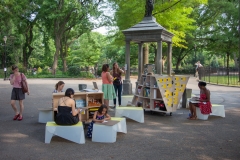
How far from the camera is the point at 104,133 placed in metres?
6.04

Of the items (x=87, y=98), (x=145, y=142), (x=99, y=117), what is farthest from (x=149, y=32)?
(x=145, y=142)

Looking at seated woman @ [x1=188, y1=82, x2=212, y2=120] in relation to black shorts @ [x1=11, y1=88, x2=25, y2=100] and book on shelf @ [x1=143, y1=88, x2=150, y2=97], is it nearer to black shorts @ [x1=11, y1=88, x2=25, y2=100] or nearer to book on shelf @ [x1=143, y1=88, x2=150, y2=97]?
book on shelf @ [x1=143, y1=88, x2=150, y2=97]

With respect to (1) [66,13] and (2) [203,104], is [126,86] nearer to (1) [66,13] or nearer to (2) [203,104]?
(2) [203,104]

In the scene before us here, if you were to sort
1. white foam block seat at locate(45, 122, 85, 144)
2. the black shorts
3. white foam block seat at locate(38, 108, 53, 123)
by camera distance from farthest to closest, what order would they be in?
the black shorts → white foam block seat at locate(38, 108, 53, 123) → white foam block seat at locate(45, 122, 85, 144)

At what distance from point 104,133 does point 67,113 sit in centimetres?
95

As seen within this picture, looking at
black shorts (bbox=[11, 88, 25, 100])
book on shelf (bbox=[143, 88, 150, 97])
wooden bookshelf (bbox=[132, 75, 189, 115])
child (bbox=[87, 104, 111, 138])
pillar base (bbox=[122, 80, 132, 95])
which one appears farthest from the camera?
pillar base (bbox=[122, 80, 132, 95])

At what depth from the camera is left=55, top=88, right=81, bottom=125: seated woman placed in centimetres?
596

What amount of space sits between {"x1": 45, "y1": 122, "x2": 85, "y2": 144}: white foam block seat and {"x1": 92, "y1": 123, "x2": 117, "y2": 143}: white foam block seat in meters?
0.32

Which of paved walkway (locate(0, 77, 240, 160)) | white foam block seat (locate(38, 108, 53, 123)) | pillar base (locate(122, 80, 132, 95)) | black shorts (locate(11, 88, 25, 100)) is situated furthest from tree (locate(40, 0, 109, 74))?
paved walkway (locate(0, 77, 240, 160))

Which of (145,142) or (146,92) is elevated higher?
(146,92)

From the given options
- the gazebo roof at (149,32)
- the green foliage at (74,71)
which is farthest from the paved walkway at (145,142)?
the green foliage at (74,71)

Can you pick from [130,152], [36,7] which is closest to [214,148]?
[130,152]

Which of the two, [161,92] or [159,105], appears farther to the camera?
[159,105]

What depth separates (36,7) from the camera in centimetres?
3831
